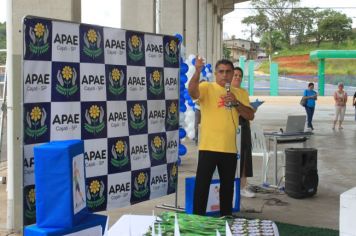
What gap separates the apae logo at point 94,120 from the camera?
4406mm

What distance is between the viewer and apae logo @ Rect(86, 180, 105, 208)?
175 inches

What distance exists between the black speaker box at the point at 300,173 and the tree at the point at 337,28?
79.0m

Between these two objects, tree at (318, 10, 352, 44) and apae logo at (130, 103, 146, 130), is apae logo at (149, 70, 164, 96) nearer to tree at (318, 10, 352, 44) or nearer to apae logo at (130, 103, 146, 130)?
apae logo at (130, 103, 146, 130)

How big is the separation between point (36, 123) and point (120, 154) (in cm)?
100

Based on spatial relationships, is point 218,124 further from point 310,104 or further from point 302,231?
point 310,104

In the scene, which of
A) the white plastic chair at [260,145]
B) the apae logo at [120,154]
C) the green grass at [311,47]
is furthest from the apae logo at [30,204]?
the green grass at [311,47]

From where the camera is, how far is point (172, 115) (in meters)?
5.45

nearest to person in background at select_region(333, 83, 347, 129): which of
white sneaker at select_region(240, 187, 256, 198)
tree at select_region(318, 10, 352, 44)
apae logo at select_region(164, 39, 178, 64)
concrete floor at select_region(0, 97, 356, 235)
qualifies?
concrete floor at select_region(0, 97, 356, 235)

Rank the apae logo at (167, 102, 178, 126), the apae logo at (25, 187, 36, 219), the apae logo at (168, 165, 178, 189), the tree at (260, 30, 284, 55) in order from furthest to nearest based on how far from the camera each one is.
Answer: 1. the tree at (260, 30, 284, 55)
2. the apae logo at (168, 165, 178, 189)
3. the apae logo at (167, 102, 178, 126)
4. the apae logo at (25, 187, 36, 219)

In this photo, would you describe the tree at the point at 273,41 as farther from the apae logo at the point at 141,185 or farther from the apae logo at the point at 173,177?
the apae logo at the point at 141,185

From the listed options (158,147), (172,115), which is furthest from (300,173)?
(158,147)

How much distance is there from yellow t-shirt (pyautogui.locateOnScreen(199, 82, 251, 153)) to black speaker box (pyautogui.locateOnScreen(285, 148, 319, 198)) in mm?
2576

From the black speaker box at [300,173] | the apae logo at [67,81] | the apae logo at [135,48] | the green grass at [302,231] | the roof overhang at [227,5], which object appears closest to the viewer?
the apae logo at [67,81]

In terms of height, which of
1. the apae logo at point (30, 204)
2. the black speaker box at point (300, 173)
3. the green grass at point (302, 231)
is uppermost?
the apae logo at point (30, 204)
